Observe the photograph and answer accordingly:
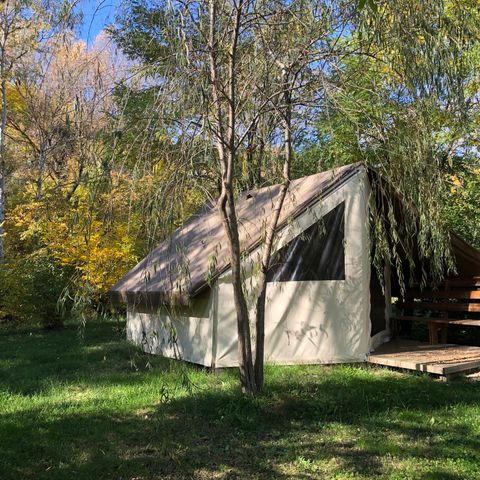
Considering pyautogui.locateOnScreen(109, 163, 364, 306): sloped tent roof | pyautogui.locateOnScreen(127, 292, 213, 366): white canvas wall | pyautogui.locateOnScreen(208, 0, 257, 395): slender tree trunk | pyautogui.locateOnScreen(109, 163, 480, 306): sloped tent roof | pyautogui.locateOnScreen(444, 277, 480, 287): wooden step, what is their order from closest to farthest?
pyautogui.locateOnScreen(208, 0, 257, 395): slender tree trunk → pyautogui.locateOnScreen(109, 163, 364, 306): sloped tent roof → pyautogui.locateOnScreen(109, 163, 480, 306): sloped tent roof → pyautogui.locateOnScreen(127, 292, 213, 366): white canvas wall → pyautogui.locateOnScreen(444, 277, 480, 287): wooden step

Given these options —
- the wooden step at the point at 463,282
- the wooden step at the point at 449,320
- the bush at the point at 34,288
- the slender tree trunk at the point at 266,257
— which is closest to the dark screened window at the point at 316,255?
the slender tree trunk at the point at 266,257

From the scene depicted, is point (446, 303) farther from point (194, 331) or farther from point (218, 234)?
point (194, 331)

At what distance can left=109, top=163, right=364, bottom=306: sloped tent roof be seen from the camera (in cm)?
745

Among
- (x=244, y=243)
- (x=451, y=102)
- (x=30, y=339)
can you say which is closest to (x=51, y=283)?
(x=30, y=339)

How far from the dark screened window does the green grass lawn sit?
1.46 metres

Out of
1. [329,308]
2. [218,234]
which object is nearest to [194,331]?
[218,234]

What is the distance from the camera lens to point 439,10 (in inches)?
207

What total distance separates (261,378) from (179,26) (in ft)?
13.1

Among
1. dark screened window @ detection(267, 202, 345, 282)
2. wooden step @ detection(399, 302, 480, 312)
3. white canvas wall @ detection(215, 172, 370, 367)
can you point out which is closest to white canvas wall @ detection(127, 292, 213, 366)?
white canvas wall @ detection(215, 172, 370, 367)

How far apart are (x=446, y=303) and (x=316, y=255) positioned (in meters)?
3.15

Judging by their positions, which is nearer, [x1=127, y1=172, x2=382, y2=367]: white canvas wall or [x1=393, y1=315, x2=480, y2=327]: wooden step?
[x1=127, y1=172, x2=382, y2=367]: white canvas wall

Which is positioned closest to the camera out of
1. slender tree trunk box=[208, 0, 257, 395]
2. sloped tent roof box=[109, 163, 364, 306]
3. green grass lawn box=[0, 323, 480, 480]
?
green grass lawn box=[0, 323, 480, 480]

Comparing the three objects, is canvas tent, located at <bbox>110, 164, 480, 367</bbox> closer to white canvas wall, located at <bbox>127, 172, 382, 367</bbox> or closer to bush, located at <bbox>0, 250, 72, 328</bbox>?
white canvas wall, located at <bbox>127, 172, 382, 367</bbox>

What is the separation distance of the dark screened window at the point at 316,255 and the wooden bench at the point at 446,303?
2388mm
